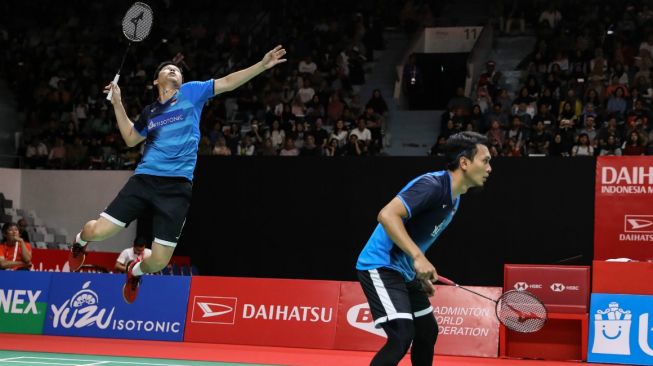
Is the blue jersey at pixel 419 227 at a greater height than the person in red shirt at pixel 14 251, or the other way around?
the blue jersey at pixel 419 227

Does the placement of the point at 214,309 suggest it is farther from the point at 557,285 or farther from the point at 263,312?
the point at 557,285

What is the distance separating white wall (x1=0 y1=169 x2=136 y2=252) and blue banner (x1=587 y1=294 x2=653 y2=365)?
30.6ft

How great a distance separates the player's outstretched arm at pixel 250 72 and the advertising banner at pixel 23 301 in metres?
6.29

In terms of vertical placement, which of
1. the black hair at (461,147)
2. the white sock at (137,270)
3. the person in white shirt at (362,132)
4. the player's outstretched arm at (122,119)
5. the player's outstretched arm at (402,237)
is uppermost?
the person in white shirt at (362,132)

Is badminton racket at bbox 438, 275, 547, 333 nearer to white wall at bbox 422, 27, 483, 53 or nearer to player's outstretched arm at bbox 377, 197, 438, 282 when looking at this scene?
player's outstretched arm at bbox 377, 197, 438, 282

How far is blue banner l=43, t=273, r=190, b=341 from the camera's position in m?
13.1

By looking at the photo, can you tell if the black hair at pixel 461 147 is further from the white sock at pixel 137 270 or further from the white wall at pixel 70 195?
the white wall at pixel 70 195

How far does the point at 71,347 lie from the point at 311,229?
18.2 feet

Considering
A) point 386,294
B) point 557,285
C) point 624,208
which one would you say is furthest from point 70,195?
point 386,294

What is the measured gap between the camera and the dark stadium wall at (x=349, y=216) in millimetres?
15016

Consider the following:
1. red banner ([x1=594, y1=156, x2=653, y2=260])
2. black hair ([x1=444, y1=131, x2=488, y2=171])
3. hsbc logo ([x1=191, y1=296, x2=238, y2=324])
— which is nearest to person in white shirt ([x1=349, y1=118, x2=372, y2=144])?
red banner ([x1=594, y1=156, x2=653, y2=260])

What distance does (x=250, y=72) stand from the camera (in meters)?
→ 8.17

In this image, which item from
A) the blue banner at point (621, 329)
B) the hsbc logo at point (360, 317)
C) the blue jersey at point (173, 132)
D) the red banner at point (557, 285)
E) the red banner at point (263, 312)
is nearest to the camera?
the blue jersey at point (173, 132)

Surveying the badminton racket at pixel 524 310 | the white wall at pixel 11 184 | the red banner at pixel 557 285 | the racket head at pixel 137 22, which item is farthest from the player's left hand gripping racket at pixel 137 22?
the white wall at pixel 11 184
